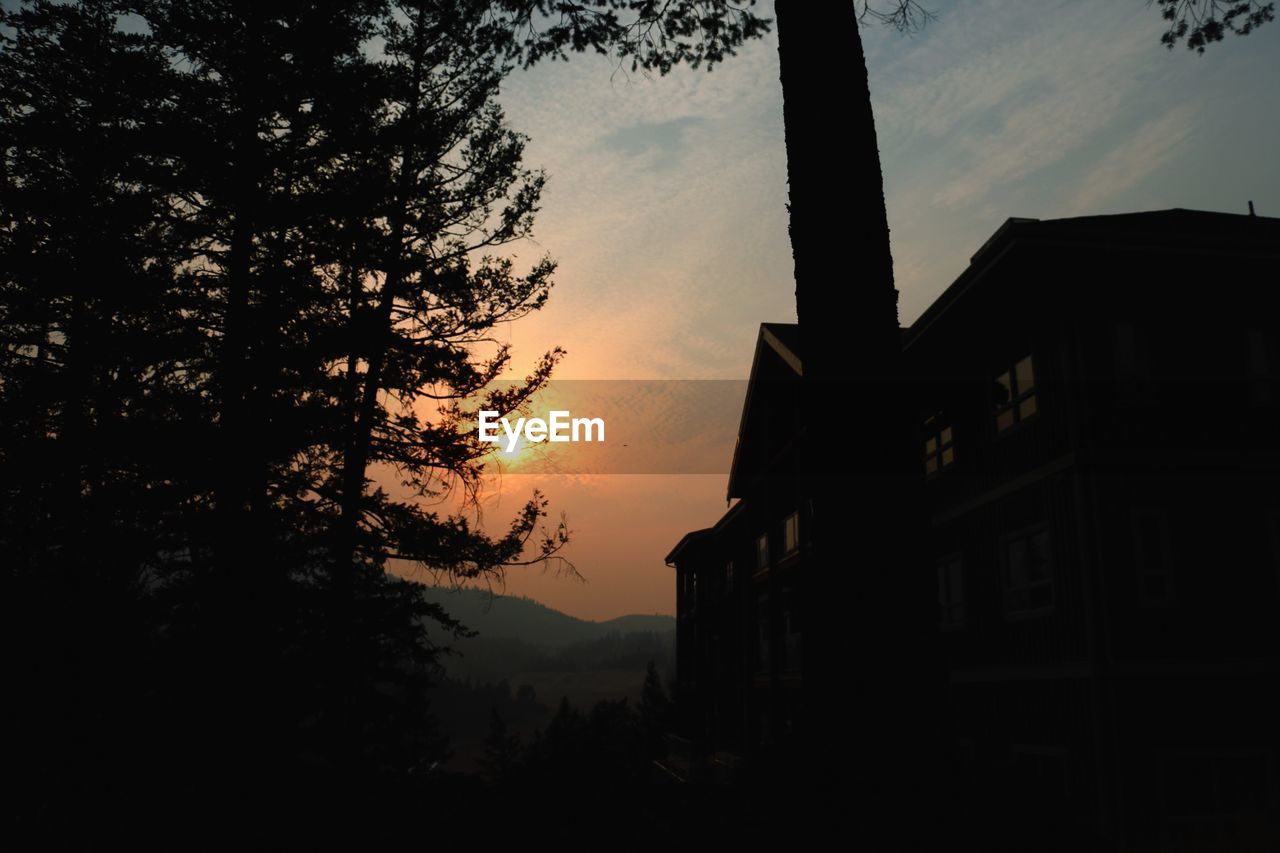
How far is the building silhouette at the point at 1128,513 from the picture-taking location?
13023 millimetres

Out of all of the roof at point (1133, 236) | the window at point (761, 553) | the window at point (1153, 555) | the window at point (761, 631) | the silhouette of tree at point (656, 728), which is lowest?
the silhouette of tree at point (656, 728)

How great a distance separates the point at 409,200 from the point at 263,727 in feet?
40.3

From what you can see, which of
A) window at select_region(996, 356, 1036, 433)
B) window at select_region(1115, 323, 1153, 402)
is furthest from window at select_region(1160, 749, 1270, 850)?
window at select_region(996, 356, 1036, 433)

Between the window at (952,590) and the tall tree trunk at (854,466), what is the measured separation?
12.9m

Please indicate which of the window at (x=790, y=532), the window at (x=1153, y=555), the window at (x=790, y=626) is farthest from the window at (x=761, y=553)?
the window at (x=1153, y=555)

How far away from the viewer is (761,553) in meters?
32.6

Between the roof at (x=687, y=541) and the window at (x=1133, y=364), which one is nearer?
the window at (x=1133, y=364)

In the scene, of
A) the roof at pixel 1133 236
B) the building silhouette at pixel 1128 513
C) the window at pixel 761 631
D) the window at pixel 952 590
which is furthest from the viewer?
the window at pixel 761 631

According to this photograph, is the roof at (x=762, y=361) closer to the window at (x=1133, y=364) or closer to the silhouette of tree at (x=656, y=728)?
the window at (x=1133, y=364)

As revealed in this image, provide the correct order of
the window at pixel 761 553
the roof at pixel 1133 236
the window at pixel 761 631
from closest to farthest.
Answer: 1. the roof at pixel 1133 236
2. the window at pixel 761 631
3. the window at pixel 761 553

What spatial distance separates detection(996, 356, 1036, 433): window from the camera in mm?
15352

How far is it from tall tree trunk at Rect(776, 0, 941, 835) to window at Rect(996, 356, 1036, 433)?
10304 mm

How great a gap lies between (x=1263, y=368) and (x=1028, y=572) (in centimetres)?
496

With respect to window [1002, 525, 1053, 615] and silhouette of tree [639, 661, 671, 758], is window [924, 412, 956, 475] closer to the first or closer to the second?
window [1002, 525, 1053, 615]
